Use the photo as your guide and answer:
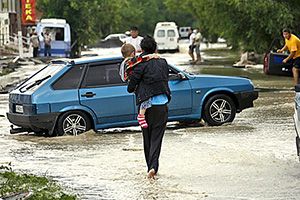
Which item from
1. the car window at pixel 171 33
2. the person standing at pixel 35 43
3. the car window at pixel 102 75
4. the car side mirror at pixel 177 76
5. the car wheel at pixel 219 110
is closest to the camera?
the car window at pixel 102 75

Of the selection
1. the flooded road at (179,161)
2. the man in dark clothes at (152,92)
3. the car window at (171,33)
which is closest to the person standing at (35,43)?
the car window at (171,33)

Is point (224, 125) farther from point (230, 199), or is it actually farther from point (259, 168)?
point (230, 199)

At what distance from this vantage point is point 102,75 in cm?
1354

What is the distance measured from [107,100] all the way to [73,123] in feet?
2.29

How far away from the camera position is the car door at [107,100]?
523 inches

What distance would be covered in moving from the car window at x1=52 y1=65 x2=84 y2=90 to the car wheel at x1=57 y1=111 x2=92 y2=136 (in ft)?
1.59

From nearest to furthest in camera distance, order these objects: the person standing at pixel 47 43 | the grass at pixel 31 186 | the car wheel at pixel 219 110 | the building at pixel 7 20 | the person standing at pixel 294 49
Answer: the grass at pixel 31 186 → the car wheel at pixel 219 110 → the person standing at pixel 294 49 → the person standing at pixel 47 43 → the building at pixel 7 20

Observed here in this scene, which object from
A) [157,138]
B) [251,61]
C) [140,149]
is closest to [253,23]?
[251,61]

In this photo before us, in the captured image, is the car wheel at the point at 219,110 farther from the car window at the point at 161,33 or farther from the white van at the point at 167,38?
the car window at the point at 161,33

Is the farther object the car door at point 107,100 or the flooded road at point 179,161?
the car door at point 107,100

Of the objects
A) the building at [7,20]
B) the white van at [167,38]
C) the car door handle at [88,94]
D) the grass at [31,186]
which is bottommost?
the white van at [167,38]

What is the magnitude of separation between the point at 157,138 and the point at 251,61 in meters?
29.6

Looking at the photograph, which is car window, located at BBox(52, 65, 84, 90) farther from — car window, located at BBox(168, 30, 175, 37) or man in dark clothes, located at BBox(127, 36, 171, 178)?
car window, located at BBox(168, 30, 175, 37)

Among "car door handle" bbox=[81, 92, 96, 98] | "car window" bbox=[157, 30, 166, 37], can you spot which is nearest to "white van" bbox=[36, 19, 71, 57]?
"car window" bbox=[157, 30, 166, 37]
